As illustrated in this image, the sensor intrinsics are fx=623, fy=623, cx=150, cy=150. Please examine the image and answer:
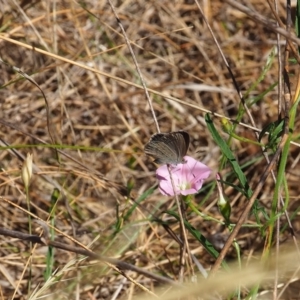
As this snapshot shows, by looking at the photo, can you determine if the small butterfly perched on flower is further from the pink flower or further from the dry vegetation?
the dry vegetation

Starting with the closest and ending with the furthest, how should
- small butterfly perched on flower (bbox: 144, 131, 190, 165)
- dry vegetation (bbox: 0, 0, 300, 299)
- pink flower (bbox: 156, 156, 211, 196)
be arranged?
small butterfly perched on flower (bbox: 144, 131, 190, 165)
pink flower (bbox: 156, 156, 211, 196)
dry vegetation (bbox: 0, 0, 300, 299)

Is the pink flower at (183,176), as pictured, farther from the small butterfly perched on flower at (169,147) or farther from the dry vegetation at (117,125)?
the dry vegetation at (117,125)

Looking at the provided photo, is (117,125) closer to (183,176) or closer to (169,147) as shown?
(183,176)

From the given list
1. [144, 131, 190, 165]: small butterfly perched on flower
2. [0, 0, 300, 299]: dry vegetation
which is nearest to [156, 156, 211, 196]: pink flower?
[144, 131, 190, 165]: small butterfly perched on flower

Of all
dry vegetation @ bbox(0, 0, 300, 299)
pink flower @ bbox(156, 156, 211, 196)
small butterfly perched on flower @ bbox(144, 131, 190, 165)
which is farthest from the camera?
dry vegetation @ bbox(0, 0, 300, 299)

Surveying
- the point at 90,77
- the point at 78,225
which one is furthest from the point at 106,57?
the point at 78,225

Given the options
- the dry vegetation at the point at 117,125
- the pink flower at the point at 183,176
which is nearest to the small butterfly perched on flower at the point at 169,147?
the pink flower at the point at 183,176
